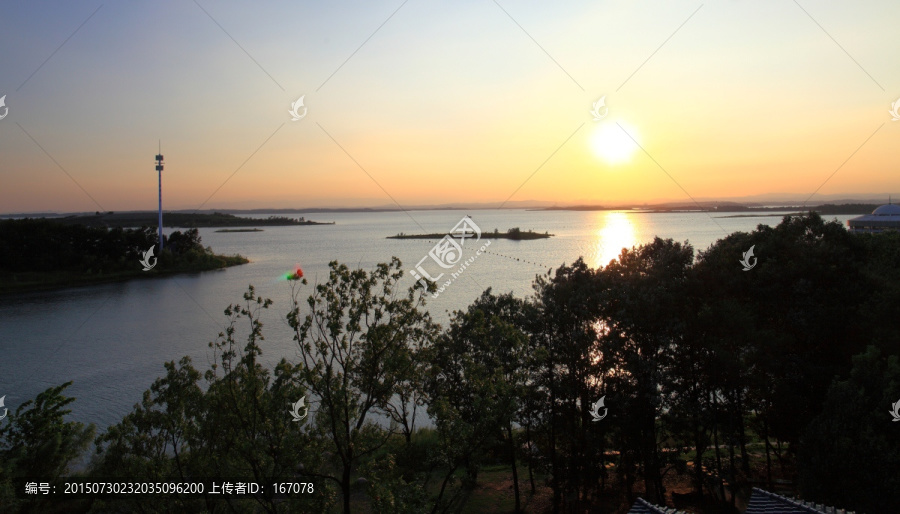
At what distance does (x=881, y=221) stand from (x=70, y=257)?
7168 cm

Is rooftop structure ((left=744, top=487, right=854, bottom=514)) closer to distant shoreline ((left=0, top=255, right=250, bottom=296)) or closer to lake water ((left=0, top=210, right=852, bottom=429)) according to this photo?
lake water ((left=0, top=210, right=852, bottom=429))

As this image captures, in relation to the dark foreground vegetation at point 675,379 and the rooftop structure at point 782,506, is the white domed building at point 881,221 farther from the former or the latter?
the rooftop structure at point 782,506

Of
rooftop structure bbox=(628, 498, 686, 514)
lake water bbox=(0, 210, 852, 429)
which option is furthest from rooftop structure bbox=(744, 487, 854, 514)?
lake water bbox=(0, 210, 852, 429)

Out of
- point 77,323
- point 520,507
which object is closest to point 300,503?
point 520,507

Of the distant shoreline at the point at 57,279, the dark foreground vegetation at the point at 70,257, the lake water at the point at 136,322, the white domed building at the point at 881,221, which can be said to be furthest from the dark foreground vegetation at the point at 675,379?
the dark foreground vegetation at the point at 70,257

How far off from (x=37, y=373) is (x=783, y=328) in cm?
2692

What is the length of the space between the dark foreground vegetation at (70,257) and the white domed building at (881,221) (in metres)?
59.8

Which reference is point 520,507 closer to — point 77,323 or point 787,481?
point 787,481

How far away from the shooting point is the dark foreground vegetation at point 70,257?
4834 centimetres

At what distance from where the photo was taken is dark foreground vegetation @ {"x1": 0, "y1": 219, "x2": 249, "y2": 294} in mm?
48341

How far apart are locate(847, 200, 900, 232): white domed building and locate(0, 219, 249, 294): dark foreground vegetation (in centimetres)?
5979

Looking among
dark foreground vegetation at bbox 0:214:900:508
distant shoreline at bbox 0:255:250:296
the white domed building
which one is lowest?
dark foreground vegetation at bbox 0:214:900:508

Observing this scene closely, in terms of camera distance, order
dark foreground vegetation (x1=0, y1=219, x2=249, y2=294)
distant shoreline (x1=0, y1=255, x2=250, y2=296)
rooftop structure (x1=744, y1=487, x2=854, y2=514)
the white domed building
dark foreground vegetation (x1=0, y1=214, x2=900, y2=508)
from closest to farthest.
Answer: rooftop structure (x1=744, y1=487, x2=854, y2=514), dark foreground vegetation (x1=0, y1=214, x2=900, y2=508), distant shoreline (x1=0, y1=255, x2=250, y2=296), the white domed building, dark foreground vegetation (x1=0, y1=219, x2=249, y2=294)

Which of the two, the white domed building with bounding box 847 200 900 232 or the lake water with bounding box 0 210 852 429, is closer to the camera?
the lake water with bounding box 0 210 852 429
